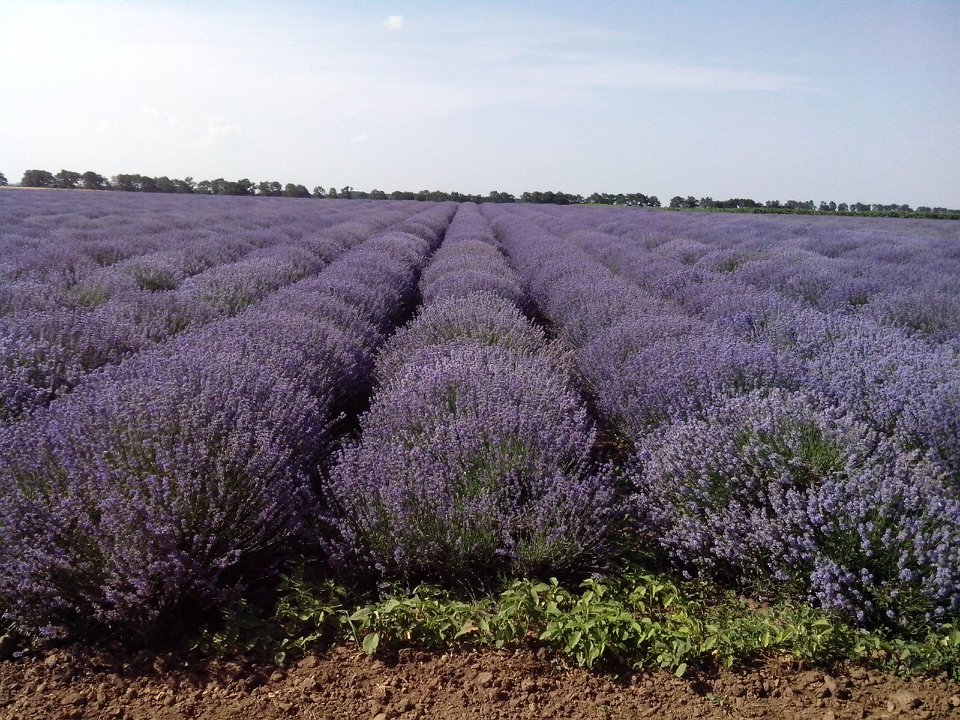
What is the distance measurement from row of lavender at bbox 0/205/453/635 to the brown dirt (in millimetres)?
166

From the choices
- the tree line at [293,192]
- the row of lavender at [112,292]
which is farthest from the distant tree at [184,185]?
the row of lavender at [112,292]

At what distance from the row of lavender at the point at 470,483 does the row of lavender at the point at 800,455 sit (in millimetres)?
326

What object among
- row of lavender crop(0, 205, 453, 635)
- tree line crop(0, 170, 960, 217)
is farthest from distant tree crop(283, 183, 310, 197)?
row of lavender crop(0, 205, 453, 635)

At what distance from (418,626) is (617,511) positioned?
0.82m

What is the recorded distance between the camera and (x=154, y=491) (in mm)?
2041

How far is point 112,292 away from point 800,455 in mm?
4948

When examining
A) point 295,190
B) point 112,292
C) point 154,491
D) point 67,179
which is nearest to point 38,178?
point 67,179

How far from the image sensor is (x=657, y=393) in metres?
3.12

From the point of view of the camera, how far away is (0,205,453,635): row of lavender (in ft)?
6.21

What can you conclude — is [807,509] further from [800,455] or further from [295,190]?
[295,190]

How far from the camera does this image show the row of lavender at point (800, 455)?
1932 mm

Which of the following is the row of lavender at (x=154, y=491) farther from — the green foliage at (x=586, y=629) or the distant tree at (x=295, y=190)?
the distant tree at (x=295, y=190)

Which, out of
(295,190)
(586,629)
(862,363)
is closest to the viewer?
(586,629)

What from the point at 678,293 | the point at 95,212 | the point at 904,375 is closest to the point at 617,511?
the point at 904,375
